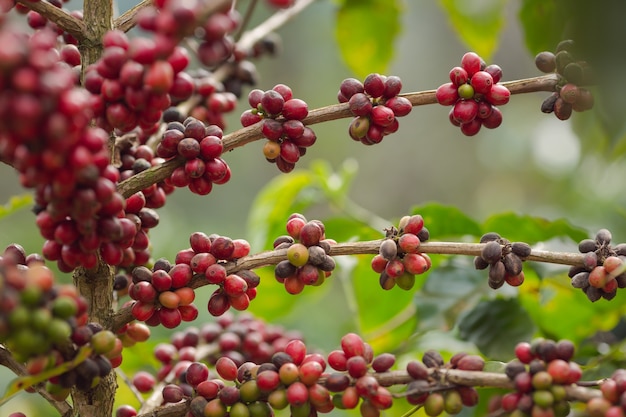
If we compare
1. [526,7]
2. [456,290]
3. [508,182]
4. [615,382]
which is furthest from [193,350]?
[508,182]

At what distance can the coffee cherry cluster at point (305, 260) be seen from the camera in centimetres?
106

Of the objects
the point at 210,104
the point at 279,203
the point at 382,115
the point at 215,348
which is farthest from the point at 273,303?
the point at 382,115

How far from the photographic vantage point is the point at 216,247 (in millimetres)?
1090

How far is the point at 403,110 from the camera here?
1094 mm

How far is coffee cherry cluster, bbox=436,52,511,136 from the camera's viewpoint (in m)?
1.09

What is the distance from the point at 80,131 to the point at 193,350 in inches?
31.1

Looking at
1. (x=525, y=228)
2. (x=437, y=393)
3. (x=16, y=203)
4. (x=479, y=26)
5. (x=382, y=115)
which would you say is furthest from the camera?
(x=479, y=26)

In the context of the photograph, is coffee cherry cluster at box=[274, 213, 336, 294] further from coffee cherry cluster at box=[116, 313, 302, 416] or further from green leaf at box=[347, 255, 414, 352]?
green leaf at box=[347, 255, 414, 352]

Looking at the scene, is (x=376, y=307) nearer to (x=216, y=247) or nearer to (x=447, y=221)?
(x=447, y=221)

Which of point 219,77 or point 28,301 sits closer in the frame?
point 28,301

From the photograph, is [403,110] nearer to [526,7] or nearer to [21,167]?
[21,167]

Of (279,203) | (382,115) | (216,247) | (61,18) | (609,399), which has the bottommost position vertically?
(609,399)

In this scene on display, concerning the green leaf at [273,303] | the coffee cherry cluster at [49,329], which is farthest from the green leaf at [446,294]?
the coffee cherry cluster at [49,329]

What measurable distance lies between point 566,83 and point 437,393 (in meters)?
0.49
